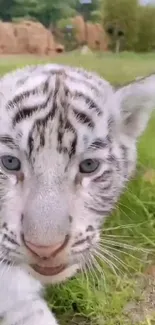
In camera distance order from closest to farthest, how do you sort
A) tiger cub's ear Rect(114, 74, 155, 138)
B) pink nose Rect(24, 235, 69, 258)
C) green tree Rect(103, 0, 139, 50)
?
pink nose Rect(24, 235, 69, 258) → tiger cub's ear Rect(114, 74, 155, 138) → green tree Rect(103, 0, 139, 50)

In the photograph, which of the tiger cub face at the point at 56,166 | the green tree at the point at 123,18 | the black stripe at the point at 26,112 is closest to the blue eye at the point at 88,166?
the tiger cub face at the point at 56,166

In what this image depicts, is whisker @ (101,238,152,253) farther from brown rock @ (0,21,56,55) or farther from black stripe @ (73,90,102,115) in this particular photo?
brown rock @ (0,21,56,55)

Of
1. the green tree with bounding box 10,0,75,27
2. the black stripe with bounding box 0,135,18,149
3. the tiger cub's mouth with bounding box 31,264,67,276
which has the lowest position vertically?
the tiger cub's mouth with bounding box 31,264,67,276

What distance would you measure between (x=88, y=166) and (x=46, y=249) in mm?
154

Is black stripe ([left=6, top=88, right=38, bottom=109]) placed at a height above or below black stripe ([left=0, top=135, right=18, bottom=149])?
above

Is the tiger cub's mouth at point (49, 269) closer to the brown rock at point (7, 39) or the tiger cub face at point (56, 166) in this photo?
the tiger cub face at point (56, 166)

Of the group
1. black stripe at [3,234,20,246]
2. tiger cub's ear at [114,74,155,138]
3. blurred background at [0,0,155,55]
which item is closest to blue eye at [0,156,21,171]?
black stripe at [3,234,20,246]

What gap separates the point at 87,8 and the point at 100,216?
469mm

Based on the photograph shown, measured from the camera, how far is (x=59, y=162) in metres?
1.10

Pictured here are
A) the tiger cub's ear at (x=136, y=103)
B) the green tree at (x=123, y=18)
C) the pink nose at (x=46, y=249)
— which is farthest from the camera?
the green tree at (x=123, y=18)

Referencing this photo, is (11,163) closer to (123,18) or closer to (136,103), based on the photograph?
(136,103)

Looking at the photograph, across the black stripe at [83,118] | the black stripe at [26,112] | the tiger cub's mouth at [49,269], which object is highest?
the black stripe at [26,112]

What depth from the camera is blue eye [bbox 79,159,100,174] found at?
3.75ft

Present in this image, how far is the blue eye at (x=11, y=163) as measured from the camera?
3.69 feet
